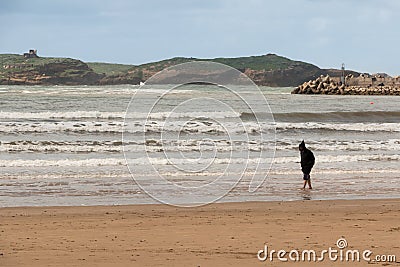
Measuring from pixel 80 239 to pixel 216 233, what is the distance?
164 cm

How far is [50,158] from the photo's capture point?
1661 centimetres

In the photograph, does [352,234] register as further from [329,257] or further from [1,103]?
[1,103]

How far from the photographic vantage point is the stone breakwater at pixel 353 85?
205ft

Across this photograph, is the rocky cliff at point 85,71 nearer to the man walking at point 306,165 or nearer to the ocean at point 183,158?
the ocean at point 183,158

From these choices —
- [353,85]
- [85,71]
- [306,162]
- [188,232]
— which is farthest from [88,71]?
[188,232]

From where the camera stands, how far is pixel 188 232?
8156 mm

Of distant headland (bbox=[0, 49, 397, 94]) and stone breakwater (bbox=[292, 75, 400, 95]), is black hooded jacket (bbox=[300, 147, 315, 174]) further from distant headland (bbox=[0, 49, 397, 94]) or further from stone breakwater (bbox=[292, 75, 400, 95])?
distant headland (bbox=[0, 49, 397, 94])

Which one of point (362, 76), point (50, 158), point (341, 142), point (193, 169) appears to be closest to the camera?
point (193, 169)

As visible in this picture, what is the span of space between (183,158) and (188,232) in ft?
30.4

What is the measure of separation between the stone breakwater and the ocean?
31592mm

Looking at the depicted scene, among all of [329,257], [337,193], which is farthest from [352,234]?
[337,193]

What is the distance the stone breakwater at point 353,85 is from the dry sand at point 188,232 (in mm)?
52726

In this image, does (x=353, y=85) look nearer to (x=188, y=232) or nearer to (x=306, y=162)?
(x=306, y=162)

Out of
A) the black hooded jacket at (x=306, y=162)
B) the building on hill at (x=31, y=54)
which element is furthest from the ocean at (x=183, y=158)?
the building on hill at (x=31, y=54)
